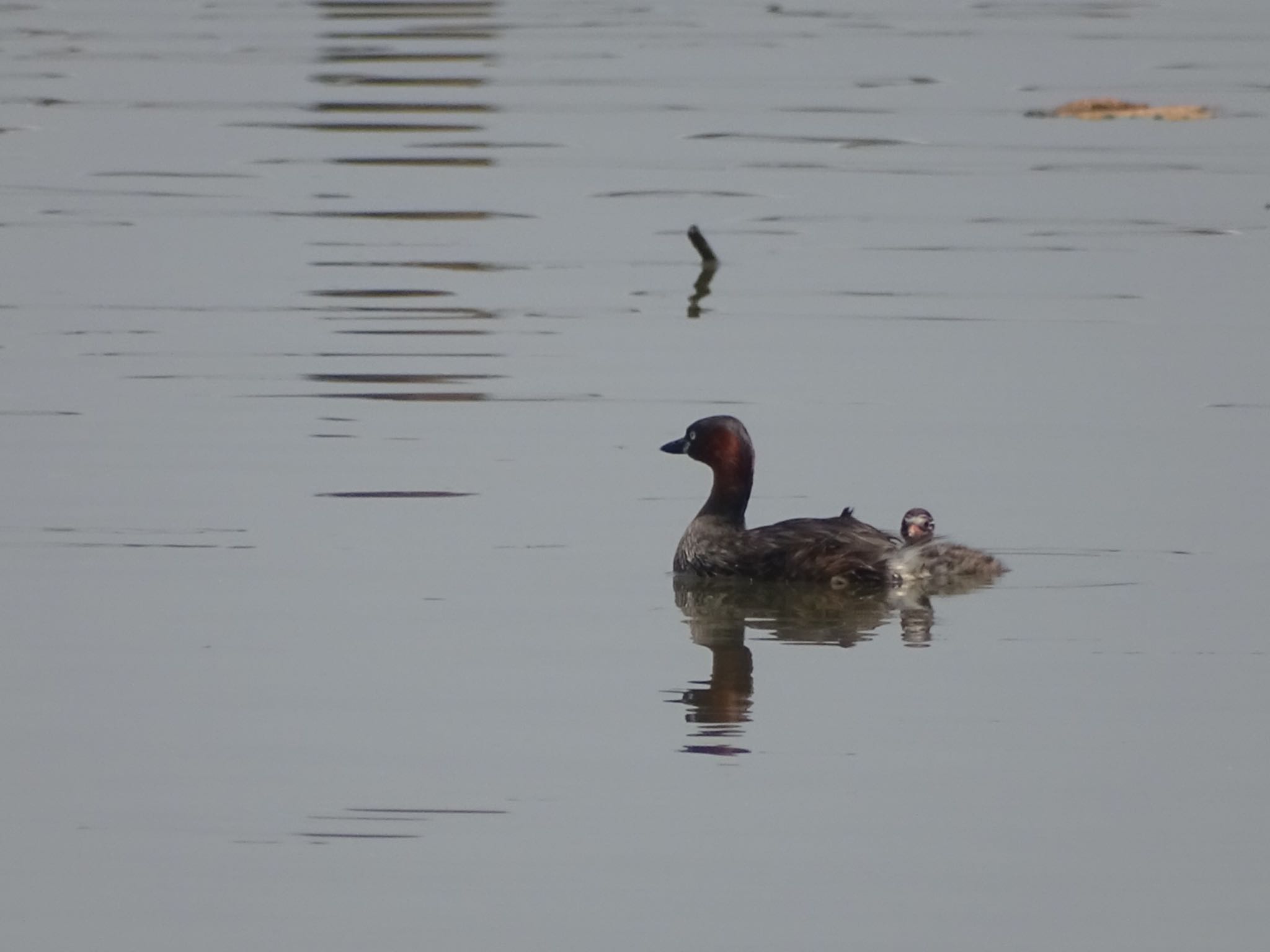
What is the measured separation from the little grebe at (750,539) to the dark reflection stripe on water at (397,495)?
1022 mm

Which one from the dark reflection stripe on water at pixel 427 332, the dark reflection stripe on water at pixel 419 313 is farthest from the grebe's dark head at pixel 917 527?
the dark reflection stripe on water at pixel 419 313

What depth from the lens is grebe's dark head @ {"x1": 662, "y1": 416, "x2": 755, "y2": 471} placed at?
11.5 metres

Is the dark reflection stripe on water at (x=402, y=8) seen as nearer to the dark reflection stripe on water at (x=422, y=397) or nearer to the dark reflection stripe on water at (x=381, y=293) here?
the dark reflection stripe on water at (x=381, y=293)

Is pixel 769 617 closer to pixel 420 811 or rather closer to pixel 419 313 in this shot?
pixel 420 811

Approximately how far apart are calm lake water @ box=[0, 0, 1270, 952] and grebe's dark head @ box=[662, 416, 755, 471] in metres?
0.37

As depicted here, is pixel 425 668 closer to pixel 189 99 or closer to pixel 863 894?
pixel 863 894

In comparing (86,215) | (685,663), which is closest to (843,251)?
(86,215)

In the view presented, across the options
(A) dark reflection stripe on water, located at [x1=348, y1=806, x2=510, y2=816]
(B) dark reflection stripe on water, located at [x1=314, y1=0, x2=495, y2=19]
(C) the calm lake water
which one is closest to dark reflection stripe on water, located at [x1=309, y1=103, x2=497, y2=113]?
(C) the calm lake water

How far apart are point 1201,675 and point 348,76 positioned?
21144mm

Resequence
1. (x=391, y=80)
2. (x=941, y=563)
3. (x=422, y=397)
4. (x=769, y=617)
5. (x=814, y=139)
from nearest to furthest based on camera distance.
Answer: (x=769, y=617) < (x=941, y=563) < (x=422, y=397) < (x=814, y=139) < (x=391, y=80)

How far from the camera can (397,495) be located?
39.5 ft

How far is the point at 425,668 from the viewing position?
9.29 metres

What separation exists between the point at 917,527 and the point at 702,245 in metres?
7.27

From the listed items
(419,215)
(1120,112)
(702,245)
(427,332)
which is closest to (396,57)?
(1120,112)
